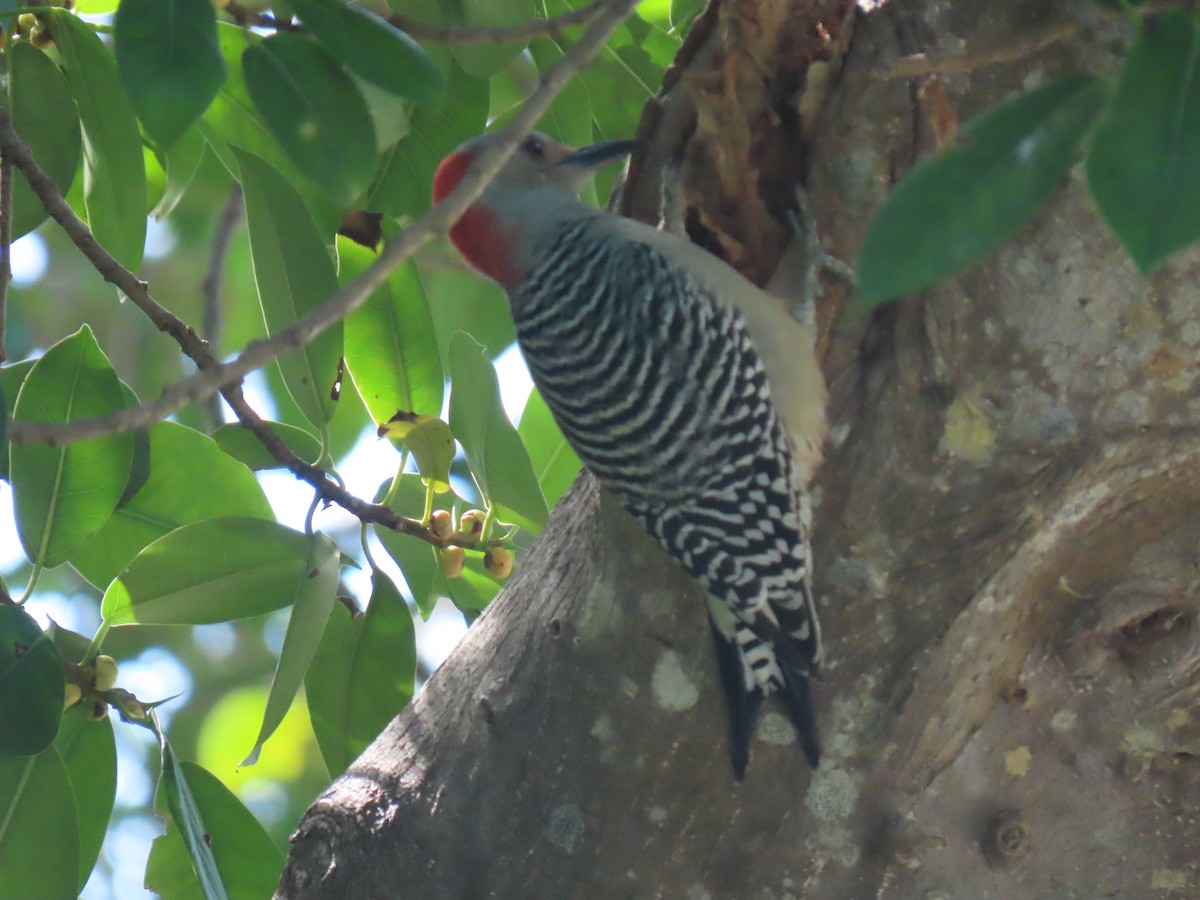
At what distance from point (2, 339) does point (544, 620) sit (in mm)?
1408

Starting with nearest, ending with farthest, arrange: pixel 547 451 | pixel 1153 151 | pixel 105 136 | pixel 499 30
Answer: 1. pixel 1153 151
2. pixel 499 30
3. pixel 105 136
4. pixel 547 451

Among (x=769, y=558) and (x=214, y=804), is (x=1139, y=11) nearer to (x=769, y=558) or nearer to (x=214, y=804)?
(x=769, y=558)

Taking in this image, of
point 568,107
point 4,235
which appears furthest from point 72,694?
point 568,107

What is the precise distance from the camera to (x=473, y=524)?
320 cm

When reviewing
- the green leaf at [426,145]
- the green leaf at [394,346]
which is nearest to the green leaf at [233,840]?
the green leaf at [394,346]

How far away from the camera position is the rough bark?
94.4 inches

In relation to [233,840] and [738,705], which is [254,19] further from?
[233,840]

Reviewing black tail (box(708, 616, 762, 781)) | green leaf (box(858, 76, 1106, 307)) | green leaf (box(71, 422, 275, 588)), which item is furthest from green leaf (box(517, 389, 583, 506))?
green leaf (box(858, 76, 1106, 307))

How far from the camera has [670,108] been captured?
2885mm

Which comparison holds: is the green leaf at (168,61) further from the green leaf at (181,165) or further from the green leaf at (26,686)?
the green leaf at (181,165)

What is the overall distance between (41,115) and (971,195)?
226 centimetres

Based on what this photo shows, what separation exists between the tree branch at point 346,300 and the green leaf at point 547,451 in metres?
2.06

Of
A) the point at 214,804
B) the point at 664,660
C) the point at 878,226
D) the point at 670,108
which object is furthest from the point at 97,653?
the point at 878,226

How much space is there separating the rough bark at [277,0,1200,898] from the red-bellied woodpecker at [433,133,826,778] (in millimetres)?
84
